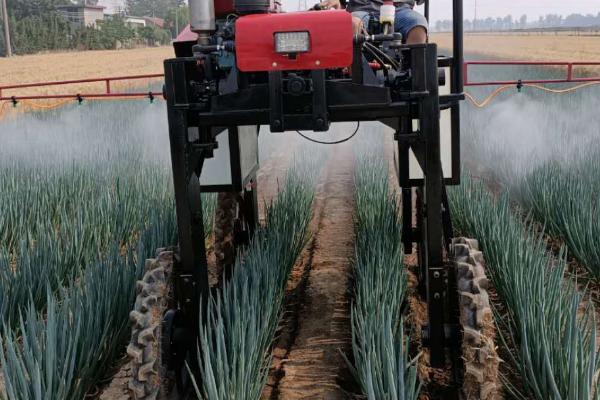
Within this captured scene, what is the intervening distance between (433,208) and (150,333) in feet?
3.43

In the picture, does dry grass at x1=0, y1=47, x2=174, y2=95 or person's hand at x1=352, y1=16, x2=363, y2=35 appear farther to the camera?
dry grass at x1=0, y1=47, x2=174, y2=95

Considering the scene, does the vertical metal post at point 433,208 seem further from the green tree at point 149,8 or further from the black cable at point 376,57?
the green tree at point 149,8

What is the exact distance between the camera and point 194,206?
263 cm

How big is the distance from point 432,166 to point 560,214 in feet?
8.58

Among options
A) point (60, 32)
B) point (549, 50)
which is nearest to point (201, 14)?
point (549, 50)

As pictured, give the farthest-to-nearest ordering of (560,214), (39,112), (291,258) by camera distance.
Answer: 1. (39,112)
2. (560,214)
3. (291,258)

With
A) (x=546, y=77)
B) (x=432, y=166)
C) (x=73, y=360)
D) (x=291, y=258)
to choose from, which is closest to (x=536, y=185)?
(x=291, y=258)

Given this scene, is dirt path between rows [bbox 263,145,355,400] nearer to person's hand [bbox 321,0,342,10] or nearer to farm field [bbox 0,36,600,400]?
farm field [bbox 0,36,600,400]

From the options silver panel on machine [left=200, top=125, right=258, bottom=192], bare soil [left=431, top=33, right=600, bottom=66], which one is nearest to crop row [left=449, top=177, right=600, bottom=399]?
silver panel on machine [left=200, top=125, right=258, bottom=192]

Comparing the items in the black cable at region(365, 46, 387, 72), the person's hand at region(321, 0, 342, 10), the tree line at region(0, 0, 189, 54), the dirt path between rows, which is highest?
the tree line at region(0, 0, 189, 54)

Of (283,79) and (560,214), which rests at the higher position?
(283,79)

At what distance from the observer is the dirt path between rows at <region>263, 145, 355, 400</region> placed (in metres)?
2.92

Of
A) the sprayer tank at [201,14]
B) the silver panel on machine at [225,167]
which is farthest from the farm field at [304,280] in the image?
the sprayer tank at [201,14]

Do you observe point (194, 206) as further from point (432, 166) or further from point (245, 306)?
point (432, 166)
